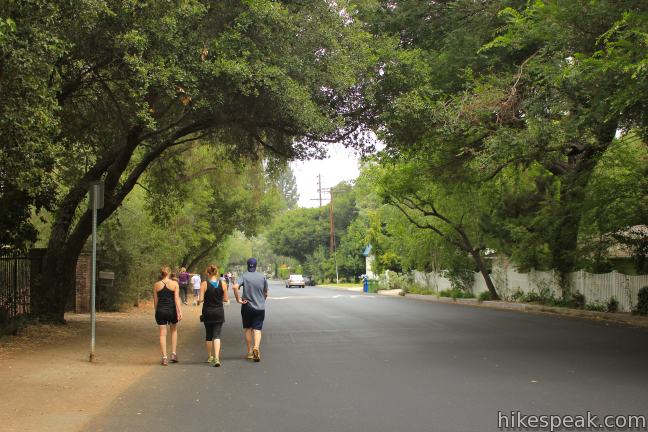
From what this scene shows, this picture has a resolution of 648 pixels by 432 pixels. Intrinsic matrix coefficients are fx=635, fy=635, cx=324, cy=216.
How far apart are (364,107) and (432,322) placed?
734 centimetres

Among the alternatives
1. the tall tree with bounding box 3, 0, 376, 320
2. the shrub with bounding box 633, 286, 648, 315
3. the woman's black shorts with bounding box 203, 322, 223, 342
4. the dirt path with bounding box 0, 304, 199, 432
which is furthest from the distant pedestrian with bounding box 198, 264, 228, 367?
the shrub with bounding box 633, 286, 648, 315

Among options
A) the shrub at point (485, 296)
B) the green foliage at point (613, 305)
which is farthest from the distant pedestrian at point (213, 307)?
the shrub at point (485, 296)

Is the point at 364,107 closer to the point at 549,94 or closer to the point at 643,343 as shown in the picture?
the point at 549,94

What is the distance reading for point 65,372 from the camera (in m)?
9.45

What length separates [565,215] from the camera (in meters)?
21.3

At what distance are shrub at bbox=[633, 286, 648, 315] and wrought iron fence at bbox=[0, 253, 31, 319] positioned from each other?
57.4 ft

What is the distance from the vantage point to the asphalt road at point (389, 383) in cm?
660

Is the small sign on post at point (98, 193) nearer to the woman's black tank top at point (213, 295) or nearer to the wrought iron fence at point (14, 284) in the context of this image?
the woman's black tank top at point (213, 295)

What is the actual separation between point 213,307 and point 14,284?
7.42 m

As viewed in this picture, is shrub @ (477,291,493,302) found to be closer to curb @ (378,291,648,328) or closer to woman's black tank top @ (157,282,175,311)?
curb @ (378,291,648,328)

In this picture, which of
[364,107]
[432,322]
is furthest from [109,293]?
[364,107]

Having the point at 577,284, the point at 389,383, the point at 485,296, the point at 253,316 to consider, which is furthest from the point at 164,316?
the point at 485,296

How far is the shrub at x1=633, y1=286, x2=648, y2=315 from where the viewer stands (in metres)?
19.5

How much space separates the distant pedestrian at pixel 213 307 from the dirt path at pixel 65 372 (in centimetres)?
107
